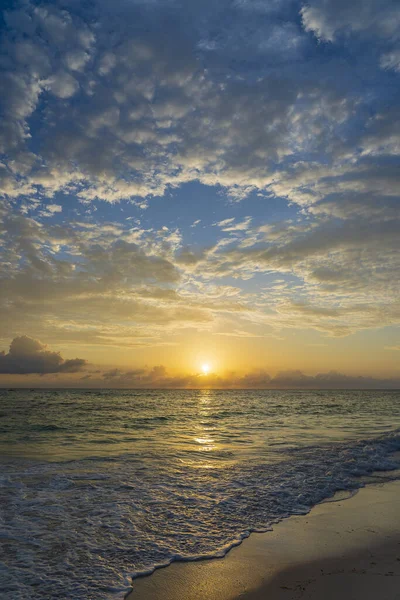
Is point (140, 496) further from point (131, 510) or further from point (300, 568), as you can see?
point (300, 568)

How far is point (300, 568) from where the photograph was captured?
6.46 meters

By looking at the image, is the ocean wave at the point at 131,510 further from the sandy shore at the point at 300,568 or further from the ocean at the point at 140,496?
the sandy shore at the point at 300,568

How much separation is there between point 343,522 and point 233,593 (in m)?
4.34

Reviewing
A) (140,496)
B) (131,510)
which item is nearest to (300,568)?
(131,510)

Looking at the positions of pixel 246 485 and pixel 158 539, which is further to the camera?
Answer: pixel 246 485

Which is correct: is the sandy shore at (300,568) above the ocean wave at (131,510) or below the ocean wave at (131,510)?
above

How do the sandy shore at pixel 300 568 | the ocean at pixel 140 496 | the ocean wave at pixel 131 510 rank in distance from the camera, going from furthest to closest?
the ocean at pixel 140 496 < the ocean wave at pixel 131 510 < the sandy shore at pixel 300 568

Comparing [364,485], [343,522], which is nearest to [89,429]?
[364,485]

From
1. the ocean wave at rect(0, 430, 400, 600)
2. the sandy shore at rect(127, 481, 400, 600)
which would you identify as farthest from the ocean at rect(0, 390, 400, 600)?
the sandy shore at rect(127, 481, 400, 600)

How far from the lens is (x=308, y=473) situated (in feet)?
44.9

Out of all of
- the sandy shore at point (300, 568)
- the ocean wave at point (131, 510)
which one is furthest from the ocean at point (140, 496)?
the sandy shore at point (300, 568)

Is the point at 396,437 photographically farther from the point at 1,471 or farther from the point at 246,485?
the point at 1,471

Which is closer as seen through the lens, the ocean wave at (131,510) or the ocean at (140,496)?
the ocean wave at (131,510)

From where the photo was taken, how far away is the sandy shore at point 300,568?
5.70 meters
